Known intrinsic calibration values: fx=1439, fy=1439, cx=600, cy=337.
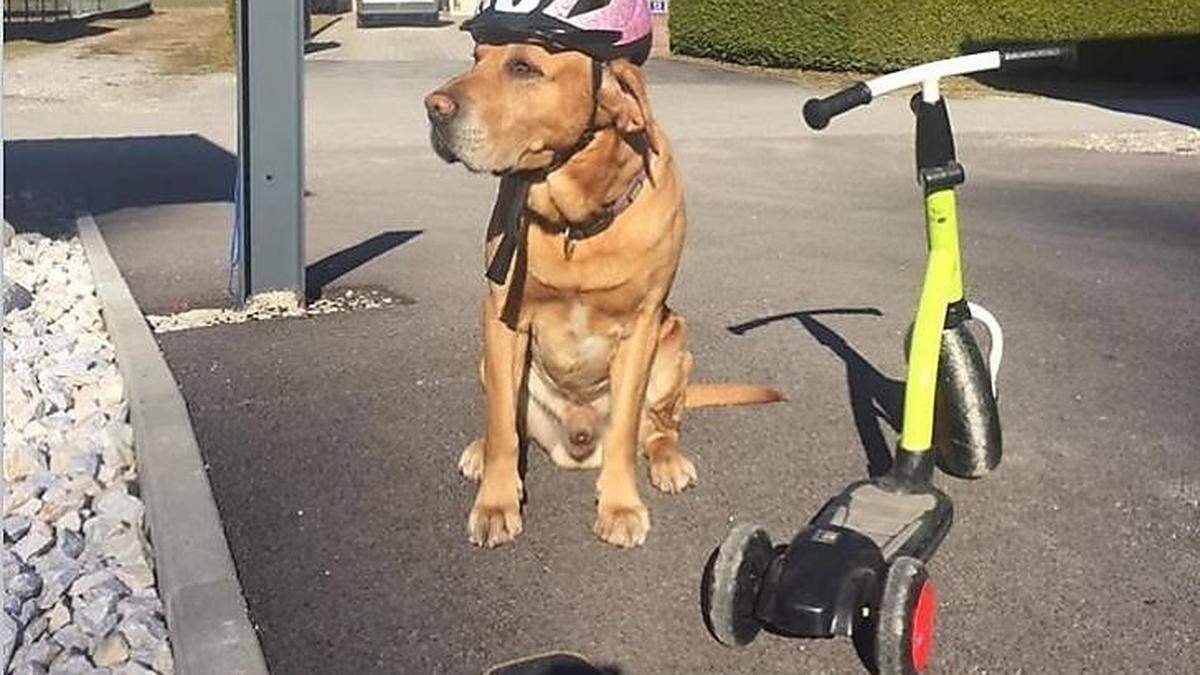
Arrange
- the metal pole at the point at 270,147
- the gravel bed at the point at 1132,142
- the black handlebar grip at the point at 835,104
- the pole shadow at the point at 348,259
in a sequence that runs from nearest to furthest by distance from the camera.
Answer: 1. the black handlebar grip at the point at 835,104
2. the metal pole at the point at 270,147
3. the pole shadow at the point at 348,259
4. the gravel bed at the point at 1132,142

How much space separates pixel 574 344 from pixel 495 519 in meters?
0.55

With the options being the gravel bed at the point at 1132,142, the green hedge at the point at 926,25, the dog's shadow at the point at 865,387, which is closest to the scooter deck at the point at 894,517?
the dog's shadow at the point at 865,387

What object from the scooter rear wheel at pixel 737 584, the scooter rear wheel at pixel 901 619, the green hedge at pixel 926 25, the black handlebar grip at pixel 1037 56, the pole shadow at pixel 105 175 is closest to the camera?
the scooter rear wheel at pixel 901 619

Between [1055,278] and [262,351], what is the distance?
4.42 m

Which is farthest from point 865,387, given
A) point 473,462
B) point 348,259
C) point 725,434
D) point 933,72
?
point 348,259

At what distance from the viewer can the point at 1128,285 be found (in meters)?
7.84

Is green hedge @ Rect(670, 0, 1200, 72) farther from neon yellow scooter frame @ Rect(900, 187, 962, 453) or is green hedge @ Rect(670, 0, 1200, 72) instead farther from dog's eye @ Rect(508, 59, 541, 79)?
dog's eye @ Rect(508, 59, 541, 79)

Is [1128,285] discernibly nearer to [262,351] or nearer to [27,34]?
[262,351]

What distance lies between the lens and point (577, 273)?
391cm

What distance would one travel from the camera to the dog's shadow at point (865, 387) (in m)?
5.07

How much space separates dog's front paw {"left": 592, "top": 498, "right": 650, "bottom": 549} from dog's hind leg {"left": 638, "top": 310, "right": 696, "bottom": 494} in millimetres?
386

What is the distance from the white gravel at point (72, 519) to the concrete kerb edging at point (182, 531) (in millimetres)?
70

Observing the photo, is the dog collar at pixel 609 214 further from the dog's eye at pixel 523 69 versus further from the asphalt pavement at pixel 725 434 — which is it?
the asphalt pavement at pixel 725 434

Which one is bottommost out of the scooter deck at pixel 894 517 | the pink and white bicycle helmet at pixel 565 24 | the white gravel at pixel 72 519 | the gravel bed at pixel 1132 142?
the gravel bed at pixel 1132 142
